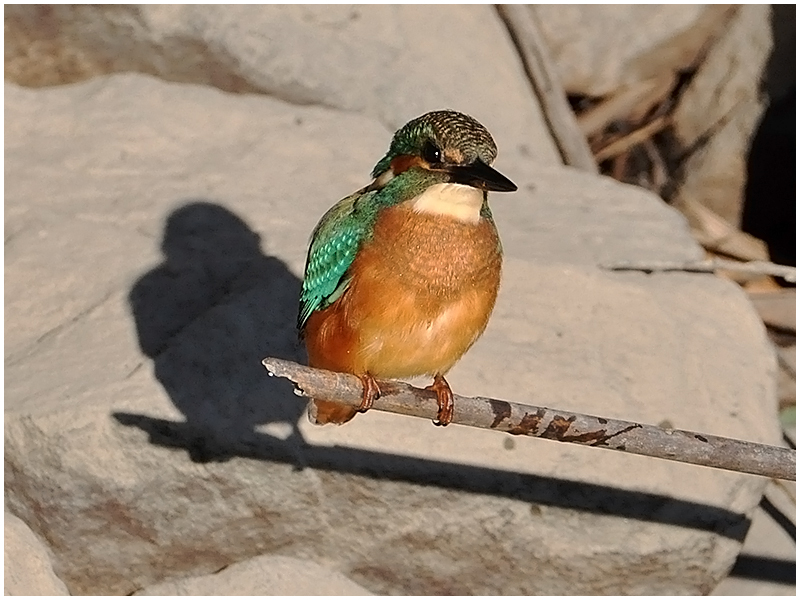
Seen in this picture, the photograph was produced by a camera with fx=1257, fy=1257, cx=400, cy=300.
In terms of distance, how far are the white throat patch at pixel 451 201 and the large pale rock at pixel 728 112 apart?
3.35 m

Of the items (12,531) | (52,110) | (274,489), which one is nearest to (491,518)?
(274,489)

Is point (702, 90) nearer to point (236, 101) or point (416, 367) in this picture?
point (236, 101)

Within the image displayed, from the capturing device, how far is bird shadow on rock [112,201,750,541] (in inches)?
152

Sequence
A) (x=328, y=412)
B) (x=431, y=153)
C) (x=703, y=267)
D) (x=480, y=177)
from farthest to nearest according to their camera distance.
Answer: (x=703, y=267), (x=328, y=412), (x=431, y=153), (x=480, y=177)

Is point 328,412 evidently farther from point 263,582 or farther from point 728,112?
point 728,112

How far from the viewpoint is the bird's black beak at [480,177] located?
2.79m

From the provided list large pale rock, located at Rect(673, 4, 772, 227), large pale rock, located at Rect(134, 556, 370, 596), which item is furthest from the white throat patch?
large pale rock, located at Rect(673, 4, 772, 227)

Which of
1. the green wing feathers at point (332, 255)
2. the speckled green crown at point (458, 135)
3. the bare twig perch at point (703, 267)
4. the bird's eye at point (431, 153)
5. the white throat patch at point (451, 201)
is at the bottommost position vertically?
the bare twig perch at point (703, 267)

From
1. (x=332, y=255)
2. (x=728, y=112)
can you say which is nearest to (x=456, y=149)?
(x=332, y=255)

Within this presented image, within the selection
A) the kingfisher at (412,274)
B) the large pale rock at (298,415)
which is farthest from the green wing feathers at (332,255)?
the large pale rock at (298,415)

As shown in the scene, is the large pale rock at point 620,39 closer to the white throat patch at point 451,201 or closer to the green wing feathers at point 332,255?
the green wing feathers at point 332,255

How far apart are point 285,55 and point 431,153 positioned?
2.77 metres

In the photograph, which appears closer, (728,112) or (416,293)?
(416,293)

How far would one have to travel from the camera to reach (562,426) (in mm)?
3197
